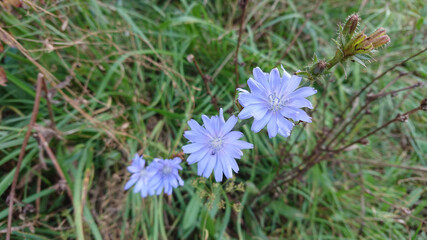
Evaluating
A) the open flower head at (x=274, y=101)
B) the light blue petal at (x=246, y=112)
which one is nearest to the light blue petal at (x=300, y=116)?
the open flower head at (x=274, y=101)

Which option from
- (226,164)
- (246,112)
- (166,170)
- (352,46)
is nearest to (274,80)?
(246,112)

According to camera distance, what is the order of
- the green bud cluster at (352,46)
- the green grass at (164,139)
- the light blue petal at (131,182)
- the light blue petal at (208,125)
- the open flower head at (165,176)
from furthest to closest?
the green grass at (164,139) < the light blue petal at (131,182) < the open flower head at (165,176) < the light blue petal at (208,125) < the green bud cluster at (352,46)

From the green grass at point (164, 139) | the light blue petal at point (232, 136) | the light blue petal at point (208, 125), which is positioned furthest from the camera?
the green grass at point (164, 139)

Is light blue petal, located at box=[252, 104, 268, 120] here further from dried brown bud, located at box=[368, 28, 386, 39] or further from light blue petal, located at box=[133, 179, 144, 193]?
light blue petal, located at box=[133, 179, 144, 193]

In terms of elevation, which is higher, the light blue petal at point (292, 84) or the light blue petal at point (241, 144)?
the light blue petal at point (292, 84)

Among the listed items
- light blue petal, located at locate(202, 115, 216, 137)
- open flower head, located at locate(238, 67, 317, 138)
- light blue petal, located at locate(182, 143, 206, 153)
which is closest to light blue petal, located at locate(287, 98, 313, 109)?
open flower head, located at locate(238, 67, 317, 138)

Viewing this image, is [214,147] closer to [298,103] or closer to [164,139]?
[298,103]

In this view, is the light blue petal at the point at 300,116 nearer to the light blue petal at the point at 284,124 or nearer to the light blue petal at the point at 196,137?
the light blue petal at the point at 284,124

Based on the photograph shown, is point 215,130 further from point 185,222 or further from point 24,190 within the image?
point 24,190
